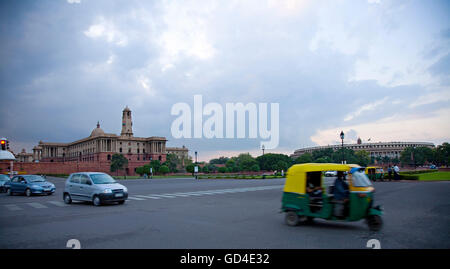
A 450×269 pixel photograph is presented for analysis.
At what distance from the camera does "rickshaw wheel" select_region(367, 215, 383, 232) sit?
7.93 m

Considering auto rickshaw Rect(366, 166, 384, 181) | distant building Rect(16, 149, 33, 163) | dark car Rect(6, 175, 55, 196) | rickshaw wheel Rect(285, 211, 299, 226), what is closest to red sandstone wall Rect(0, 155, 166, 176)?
dark car Rect(6, 175, 55, 196)

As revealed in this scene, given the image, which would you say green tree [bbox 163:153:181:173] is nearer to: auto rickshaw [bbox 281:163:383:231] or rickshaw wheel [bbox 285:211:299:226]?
rickshaw wheel [bbox 285:211:299:226]

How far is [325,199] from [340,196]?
0.39 metres

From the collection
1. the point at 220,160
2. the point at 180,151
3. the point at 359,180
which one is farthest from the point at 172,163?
the point at 359,180

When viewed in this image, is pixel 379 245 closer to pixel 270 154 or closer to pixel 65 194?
pixel 65 194

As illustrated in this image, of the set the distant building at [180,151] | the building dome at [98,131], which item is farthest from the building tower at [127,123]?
the distant building at [180,151]

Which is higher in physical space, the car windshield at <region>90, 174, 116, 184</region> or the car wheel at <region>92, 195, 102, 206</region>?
the car windshield at <region>90, 174, 116, 184</region>

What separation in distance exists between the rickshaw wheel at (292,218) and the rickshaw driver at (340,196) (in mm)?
1109

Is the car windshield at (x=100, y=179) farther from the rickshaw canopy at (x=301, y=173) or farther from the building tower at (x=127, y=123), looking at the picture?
the building tower at (x=127, y=123)

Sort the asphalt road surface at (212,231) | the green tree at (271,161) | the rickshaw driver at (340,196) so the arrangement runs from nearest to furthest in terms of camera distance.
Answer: the asphalt road surface at (212,231) < the rickshaw driver at (340,196) < the green tree at (271,161)

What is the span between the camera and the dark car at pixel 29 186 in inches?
804

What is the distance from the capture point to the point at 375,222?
313 inches

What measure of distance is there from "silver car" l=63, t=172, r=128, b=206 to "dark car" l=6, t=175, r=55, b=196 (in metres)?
6.18
